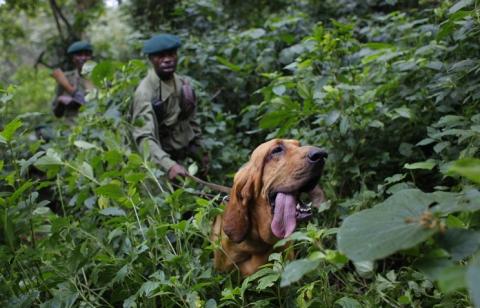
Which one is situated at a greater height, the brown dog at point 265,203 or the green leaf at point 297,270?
the green leaf at point 297,270

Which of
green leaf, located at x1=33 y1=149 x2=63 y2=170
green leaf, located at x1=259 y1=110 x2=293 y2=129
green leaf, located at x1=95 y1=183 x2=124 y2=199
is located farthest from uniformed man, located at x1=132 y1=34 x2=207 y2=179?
green leaf, located at x1=95 y1=183 x2=124 y2=199

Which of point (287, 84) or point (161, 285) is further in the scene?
point (287, 84)

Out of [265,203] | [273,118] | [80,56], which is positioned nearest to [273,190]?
[265,203]

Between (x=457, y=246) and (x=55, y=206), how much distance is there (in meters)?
4.69

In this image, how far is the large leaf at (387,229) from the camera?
1.03 meters

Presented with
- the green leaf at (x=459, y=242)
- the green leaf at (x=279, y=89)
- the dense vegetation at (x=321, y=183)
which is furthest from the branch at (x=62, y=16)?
the green leaf at (x=459, y=242)

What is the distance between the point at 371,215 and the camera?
1170 mm

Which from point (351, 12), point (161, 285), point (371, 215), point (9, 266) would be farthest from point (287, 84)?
point (351, 12)

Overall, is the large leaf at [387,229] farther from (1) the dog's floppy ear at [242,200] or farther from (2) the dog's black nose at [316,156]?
(1) the dog's floppy ear at [242,200]

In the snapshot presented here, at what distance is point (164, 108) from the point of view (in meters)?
4.34

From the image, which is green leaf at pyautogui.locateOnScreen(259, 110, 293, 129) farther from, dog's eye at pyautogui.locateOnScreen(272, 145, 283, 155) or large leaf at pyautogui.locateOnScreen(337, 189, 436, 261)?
large leaf at pyautogui.locateOnScreen(337, 189, 436, 261)

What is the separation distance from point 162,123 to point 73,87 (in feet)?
10.6

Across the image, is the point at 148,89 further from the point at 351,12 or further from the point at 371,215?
the point at 351,12

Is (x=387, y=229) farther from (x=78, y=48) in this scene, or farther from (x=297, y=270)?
(x=78, y=48)
